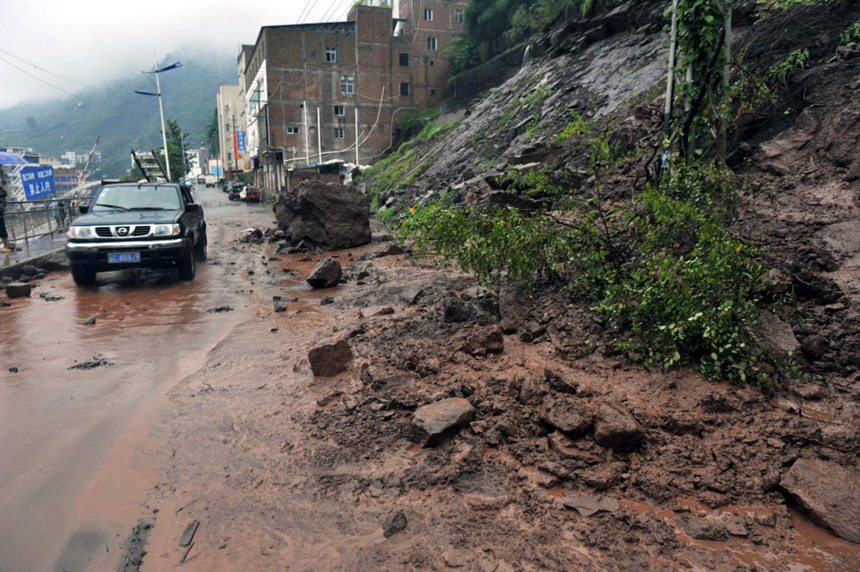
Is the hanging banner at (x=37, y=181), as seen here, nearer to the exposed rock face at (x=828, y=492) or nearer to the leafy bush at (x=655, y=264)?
the leafy bush at (x=655, y=264)

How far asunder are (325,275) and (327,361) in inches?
172

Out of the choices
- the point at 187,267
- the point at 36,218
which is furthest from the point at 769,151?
the point at 36,218

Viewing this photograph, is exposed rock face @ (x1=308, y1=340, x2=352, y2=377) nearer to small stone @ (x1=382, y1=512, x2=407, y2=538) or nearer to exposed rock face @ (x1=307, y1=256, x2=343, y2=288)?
small stone @ (x1=382, y1=512, x2=407, y2=538)

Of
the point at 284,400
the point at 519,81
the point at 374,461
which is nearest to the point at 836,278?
the point at 374,461

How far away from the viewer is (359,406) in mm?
4340

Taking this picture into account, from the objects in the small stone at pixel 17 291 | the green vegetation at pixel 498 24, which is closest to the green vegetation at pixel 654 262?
the small stone at pixel 17 291

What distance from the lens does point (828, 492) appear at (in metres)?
2.90

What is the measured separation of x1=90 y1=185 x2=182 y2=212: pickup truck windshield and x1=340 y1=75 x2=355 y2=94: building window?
141 feet

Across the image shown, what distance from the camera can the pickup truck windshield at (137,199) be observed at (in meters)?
10.0

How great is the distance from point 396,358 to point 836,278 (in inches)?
155

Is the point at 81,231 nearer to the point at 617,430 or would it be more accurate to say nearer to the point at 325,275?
the point at 325,275

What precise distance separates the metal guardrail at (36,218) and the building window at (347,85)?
3523 cm

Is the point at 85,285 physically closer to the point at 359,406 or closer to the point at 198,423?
the point at 198,423

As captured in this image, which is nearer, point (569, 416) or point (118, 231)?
point (569, 416)
